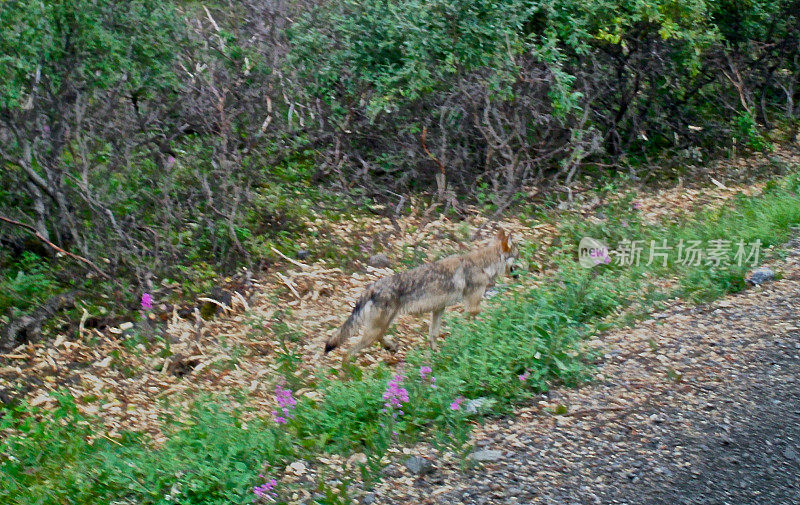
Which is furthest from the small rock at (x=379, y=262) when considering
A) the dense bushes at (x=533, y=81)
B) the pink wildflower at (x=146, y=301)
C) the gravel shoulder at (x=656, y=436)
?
the gravel shoulder at (x=656, y=436)

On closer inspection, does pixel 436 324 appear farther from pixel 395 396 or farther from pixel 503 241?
pixel 395 396

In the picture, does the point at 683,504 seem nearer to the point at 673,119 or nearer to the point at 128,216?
the point at 128,216

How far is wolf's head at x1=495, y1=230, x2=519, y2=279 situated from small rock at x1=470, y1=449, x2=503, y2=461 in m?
3.38

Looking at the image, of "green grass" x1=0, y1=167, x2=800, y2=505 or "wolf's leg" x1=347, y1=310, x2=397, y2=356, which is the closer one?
"green grass" x1=0, y1=167, x2=800, y2=505

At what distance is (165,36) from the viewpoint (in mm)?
10523

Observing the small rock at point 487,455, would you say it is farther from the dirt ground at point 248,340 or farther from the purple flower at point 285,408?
the dirt ground at point 248,340

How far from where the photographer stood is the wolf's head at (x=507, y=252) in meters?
8.81

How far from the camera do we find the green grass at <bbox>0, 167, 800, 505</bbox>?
5.61 metres

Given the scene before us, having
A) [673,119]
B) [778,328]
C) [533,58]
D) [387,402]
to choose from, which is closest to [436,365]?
[387,402]

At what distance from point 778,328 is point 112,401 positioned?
608 centimetres

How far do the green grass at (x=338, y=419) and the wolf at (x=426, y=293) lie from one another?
33 centimetres

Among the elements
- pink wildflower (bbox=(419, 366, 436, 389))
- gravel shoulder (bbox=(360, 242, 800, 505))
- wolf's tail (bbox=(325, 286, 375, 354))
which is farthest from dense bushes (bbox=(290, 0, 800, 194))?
pink wildflower (bbox=(419, 366, 436, 389))

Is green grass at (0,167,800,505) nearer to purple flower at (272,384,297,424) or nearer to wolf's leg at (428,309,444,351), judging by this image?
purple flower at (272,384,297,424)

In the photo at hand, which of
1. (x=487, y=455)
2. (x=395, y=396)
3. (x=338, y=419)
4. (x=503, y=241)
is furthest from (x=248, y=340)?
(x=487, y=455)
